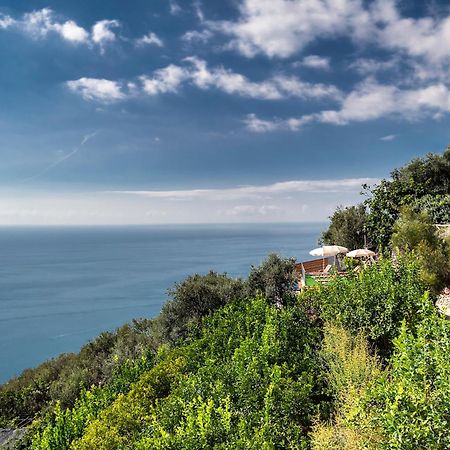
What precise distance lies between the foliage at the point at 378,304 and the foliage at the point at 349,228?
18985 mm

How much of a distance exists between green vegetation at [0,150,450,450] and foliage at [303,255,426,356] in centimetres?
4

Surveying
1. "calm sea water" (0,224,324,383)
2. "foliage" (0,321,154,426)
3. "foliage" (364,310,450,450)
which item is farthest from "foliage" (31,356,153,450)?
"calm sea water" (0,224,324,383)

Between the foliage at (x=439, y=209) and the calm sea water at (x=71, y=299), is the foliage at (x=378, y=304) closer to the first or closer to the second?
the foliage at (x=439, y=209)

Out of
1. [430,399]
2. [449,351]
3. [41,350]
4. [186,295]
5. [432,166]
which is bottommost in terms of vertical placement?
[41,350]

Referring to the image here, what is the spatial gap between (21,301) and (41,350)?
33.2 m

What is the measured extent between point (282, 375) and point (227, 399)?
7.25 feet

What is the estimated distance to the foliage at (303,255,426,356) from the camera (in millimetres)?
10312

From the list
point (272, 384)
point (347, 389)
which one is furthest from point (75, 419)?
point (347, 389)

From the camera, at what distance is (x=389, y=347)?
34.8 feet

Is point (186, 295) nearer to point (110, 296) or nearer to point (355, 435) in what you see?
point (355, 435)

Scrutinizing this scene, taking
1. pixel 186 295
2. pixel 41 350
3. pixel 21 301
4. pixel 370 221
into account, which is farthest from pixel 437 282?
pixel 21 301

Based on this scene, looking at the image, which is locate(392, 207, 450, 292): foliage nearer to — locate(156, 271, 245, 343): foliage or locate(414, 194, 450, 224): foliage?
locate(414, 194, 450, 224): foliage

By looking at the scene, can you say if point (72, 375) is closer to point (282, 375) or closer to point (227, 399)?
point (282, 375)

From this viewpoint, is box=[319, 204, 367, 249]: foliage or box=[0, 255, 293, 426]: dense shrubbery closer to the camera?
Result: box=[0, 255, 293, 426]: dense shrubbery
